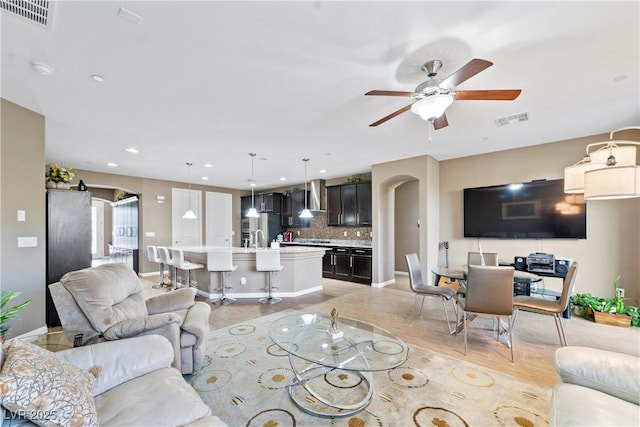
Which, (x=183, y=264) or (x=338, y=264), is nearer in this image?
(x=183, y=264)

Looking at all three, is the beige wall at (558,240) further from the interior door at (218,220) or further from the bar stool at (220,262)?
the interior door at (218,220)

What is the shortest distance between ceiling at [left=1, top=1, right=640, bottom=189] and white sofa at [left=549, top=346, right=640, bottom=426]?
2084mm

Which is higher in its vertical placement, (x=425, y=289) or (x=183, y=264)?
(x=183, y=264)

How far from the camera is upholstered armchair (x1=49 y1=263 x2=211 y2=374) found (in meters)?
2.08

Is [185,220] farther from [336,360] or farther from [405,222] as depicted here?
[336,360]

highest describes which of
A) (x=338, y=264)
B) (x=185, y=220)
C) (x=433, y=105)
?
(x=433, y=105)

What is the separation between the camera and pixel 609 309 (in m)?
3.80

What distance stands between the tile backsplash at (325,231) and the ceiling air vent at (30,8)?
6.39 m

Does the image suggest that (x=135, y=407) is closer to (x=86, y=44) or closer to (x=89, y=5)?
(x=89, y=5)

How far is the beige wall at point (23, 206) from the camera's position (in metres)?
3.02

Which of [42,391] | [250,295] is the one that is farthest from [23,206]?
[250,295]

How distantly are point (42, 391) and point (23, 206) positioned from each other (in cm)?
318

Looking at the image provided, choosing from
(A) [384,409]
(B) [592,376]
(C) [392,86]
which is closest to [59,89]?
(C) [392,86]

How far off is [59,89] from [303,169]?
4.42 m
